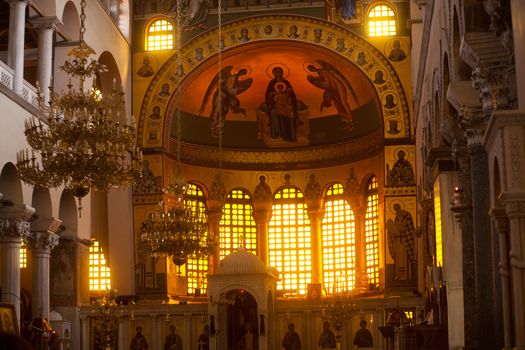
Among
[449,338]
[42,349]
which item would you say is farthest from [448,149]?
[42,349]

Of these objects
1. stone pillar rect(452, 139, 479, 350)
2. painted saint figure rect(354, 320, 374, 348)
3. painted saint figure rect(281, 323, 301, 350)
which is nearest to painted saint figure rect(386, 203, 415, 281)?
→ painted saint figure rect(354, 320, 374, 348)

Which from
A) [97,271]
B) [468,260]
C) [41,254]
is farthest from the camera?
[97,271]

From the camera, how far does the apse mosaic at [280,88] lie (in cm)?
2702

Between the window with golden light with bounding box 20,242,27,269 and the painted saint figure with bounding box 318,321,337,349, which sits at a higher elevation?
the window with golden light with bounding box 20,242,27,269

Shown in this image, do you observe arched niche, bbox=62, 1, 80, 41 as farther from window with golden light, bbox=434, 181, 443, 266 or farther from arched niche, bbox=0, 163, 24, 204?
window with golden light, bbox=434, 181, 443, 266

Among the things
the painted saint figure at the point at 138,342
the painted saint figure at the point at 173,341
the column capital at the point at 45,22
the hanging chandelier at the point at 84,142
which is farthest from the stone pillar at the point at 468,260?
the painted saint figure at the point at 138,342

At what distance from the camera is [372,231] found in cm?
2884

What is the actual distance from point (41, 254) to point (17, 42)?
5.10 m

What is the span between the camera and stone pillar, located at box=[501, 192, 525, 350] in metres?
8.46

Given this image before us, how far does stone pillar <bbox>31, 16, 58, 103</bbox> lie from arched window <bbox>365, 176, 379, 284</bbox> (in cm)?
1115

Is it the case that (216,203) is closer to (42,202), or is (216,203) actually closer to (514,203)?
(42,202)

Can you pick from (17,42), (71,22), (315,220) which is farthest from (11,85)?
Result: (315,220)

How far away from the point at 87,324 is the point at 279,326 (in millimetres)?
5219

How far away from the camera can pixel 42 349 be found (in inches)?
776
